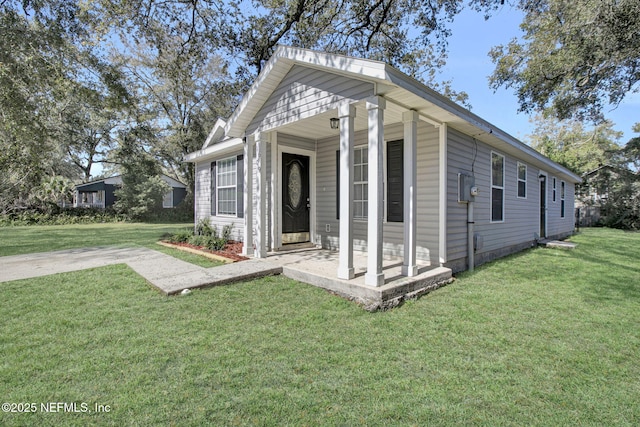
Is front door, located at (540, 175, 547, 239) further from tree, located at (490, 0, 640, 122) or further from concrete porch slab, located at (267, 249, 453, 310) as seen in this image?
concrete porch slab, located at (267, 249, 453, 310)

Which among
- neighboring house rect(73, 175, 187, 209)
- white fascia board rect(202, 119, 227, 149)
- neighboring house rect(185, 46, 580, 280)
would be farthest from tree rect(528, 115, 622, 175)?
neighboring house rect(73, 175, 187, 209)

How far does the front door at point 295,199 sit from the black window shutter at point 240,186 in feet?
4.48

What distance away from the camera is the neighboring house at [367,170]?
153 inches

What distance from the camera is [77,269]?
5.05 m

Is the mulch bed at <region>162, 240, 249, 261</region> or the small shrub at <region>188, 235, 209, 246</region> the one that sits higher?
the small shrub at <region>188, 235, 209, 246</region>

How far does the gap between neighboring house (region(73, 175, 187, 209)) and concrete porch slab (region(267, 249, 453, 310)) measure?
17663 millimetres

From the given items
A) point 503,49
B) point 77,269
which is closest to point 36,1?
point 77,269

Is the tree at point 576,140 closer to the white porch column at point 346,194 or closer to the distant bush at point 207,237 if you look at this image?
the distant bush at point 207,237

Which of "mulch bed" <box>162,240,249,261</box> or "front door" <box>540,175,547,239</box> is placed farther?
"front door" <box>540,175,547,239</box>

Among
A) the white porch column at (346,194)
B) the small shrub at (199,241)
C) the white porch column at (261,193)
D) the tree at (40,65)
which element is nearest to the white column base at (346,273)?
the white porch column at (346,194)

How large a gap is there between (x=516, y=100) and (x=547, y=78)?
1.20m

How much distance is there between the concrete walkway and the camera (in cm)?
424

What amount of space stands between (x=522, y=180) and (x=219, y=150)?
7824 millimetres

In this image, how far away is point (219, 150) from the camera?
788 cm
